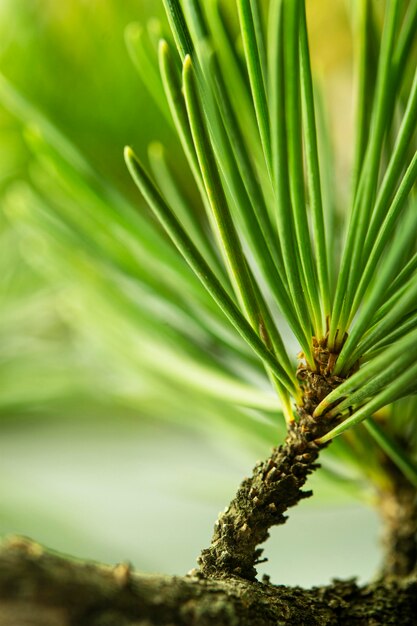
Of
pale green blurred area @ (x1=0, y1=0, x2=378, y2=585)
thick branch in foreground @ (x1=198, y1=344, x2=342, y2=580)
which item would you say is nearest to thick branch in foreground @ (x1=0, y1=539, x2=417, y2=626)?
thick branch in foreground @ (x1=198, y1=344, x2=342, y2=580)

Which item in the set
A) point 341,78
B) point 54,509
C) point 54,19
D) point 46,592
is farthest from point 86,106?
point 46,592

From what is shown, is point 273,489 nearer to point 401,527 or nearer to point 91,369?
point 401,527

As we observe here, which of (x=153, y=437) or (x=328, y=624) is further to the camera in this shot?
(x=153, y=437)

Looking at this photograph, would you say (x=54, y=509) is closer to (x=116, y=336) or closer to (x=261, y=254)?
(x=116, y=336)

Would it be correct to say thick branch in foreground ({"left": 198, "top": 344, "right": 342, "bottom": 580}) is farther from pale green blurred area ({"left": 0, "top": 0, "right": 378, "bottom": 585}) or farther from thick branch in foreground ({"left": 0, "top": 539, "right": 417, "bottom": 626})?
pale green blurred area ({"left": 0, "top": 0, "right": 378, "bottom": 585})

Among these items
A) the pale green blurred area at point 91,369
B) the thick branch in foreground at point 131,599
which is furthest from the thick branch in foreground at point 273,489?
the pale green blurred area at point 91,369

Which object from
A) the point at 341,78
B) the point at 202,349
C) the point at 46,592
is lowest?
the point at 46,592

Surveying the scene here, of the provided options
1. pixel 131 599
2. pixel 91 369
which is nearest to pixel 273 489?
pixel 131 599

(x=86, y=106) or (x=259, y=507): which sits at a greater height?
(x=86, y=106)
